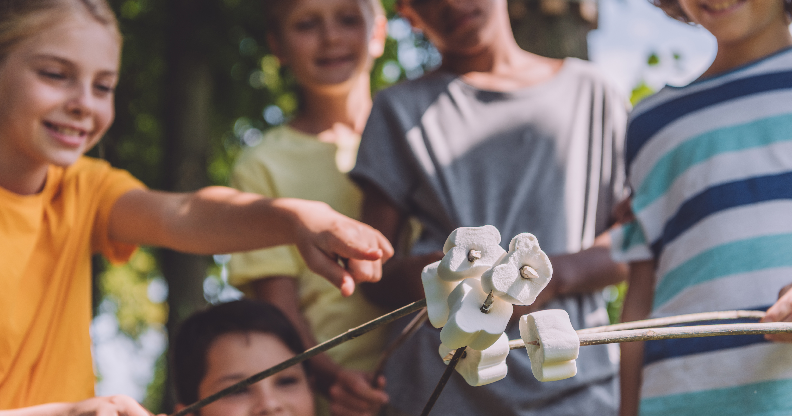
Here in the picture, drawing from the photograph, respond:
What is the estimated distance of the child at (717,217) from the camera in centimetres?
166

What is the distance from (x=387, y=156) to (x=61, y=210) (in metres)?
0.88

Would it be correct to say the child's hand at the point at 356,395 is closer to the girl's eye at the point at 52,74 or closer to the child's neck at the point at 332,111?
the child's neck at the point at 332,111

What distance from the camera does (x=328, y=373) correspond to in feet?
7.46

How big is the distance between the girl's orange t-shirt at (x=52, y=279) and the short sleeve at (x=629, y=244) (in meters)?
1.21

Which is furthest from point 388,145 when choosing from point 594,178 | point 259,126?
point 259,126

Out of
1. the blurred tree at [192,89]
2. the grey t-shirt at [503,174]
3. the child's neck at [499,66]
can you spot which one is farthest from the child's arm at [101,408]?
the blurred tree at [192,89]

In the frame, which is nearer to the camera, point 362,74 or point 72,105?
point 72,105

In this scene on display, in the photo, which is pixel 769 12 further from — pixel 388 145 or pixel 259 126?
pixel 259 126

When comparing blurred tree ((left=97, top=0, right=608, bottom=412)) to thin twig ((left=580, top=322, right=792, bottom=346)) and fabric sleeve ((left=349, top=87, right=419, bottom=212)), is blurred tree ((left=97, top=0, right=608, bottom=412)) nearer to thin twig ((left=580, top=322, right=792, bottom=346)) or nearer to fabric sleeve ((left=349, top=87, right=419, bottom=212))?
fabric sleeve ((left=349, top=87, right=419, bottom=212))

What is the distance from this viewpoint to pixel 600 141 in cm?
231

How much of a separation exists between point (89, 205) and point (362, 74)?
4.08 feet

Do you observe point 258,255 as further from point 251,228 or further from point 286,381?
point 251,228

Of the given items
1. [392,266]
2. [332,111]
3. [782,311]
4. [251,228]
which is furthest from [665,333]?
[332,111]

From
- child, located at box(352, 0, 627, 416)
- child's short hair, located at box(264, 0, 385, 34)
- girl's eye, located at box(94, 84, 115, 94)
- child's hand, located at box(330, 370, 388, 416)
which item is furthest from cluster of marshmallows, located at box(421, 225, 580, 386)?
child's short hair, located at box(264, 0, 385, 34)
